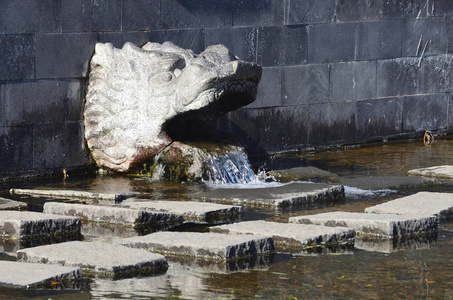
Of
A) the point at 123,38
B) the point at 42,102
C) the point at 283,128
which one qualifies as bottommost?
the point at 283,128

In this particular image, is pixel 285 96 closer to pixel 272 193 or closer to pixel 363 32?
pixel 363 32

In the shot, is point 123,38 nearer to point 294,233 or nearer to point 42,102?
point 42,102

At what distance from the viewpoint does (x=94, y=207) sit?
6.28m

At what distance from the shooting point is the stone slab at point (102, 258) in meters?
4.65

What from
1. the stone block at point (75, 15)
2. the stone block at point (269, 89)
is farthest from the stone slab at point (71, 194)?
the stone block at point (269, 89)

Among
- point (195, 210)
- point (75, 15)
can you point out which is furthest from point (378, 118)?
point (195, 210)

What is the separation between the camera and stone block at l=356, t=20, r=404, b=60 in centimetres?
1159

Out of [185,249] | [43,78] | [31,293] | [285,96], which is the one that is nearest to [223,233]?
[185,249]

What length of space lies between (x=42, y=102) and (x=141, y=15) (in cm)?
140

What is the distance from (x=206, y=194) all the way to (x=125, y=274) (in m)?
2.74

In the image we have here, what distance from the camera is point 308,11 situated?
35.9ft

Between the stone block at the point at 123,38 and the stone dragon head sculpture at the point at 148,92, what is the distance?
7.3 inches

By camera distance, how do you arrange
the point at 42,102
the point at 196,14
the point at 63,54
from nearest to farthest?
the point at 42,102, the point at 63,54, the point at 196,14

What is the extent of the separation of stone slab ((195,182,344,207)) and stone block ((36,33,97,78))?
212 centimetres
